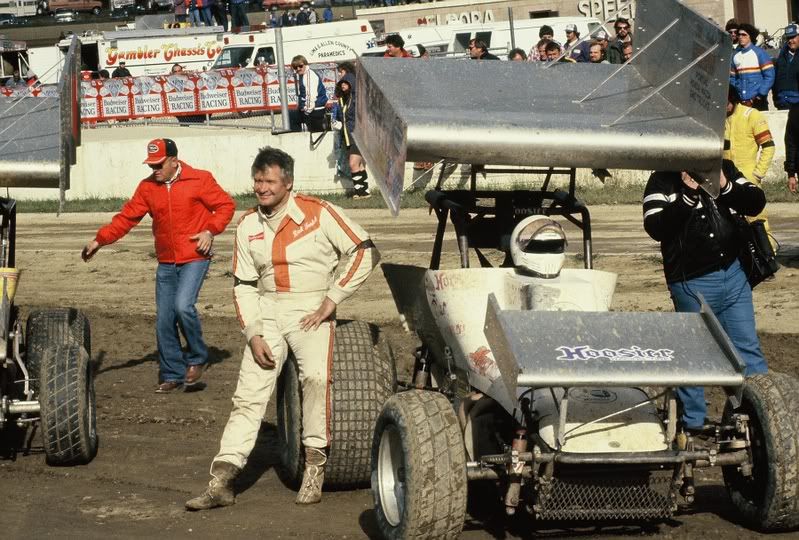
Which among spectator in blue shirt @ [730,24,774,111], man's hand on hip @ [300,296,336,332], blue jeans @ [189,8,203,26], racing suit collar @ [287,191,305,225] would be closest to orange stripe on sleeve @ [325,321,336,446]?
man's hand on hip @ [300,296,336,332]

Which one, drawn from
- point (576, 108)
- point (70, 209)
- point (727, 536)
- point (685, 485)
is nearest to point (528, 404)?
point (685, 485)

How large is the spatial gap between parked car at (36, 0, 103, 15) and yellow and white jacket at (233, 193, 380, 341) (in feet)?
146

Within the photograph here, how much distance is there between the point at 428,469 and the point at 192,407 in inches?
162

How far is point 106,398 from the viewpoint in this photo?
9.54m

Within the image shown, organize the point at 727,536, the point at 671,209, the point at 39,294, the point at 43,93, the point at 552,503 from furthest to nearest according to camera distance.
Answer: the point at 39,294 < the point at 43,93 < the point at 671,209 < the point at 727,536 < the point at 552,503

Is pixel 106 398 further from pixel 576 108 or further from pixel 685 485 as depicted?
pixel 685 485

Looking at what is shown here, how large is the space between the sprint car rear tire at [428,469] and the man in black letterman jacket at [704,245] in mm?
2000

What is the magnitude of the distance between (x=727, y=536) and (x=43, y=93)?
5464 mm

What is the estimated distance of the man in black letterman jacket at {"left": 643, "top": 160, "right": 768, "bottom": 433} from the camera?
721 cm

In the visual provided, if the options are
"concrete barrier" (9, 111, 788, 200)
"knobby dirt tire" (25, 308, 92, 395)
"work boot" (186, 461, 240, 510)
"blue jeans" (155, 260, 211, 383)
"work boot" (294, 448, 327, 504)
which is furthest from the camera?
"concrete barrier" (9, 111, 788, 200)

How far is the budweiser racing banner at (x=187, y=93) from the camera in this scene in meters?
27.7

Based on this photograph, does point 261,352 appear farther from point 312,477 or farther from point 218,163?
point 218,163

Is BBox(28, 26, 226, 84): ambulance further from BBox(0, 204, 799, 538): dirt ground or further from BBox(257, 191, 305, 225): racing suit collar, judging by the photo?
BBox(257, 191, 305, 225): racing suit collar

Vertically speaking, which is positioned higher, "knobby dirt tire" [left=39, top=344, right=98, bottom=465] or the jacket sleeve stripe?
the jacket sleeve stripe
